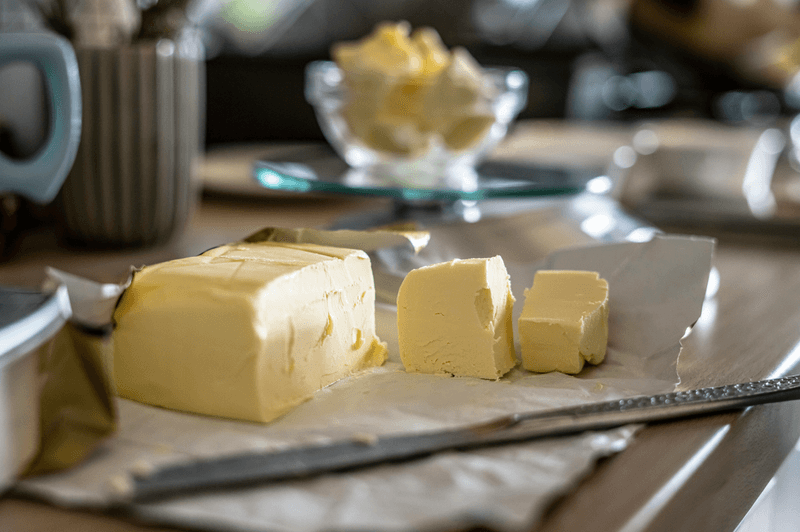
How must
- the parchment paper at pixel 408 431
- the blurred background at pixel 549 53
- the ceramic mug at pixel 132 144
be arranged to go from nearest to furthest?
the parchment paper at pixel 408 431
the ceramic mug at pixel 132 144
the blurred background at pixel 549 53

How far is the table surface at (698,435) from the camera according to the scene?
27 cm

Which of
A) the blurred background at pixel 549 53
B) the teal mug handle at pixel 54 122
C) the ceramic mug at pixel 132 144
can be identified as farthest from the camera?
the blurred background at pixel 549 53

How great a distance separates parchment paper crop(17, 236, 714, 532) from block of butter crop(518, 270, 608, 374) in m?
0.01

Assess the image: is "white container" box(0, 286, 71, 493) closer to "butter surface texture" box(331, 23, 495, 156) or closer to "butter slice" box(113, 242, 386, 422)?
"butter slice" box(113, 242, 386, 422)

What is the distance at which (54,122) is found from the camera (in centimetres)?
42

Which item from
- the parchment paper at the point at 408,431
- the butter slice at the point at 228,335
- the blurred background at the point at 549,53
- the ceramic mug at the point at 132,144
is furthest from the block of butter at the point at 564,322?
the blurred background at the point at 549,53

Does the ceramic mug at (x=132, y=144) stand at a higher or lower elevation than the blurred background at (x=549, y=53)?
lower

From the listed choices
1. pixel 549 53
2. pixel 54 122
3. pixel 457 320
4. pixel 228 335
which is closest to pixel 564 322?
pixel 457 320

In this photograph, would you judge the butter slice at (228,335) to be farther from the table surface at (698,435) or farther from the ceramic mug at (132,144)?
the ceramic mug at (132,144)

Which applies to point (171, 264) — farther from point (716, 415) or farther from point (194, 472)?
point (716, 415)

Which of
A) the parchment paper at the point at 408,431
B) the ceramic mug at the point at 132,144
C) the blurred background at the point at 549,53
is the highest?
the blurred background at the point at 549,53

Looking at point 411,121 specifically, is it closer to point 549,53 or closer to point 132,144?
point 132,144

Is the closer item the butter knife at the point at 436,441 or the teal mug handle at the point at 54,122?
the butter knife at the point at 436,441

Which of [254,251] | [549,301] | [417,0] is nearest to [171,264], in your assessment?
[254,251]
